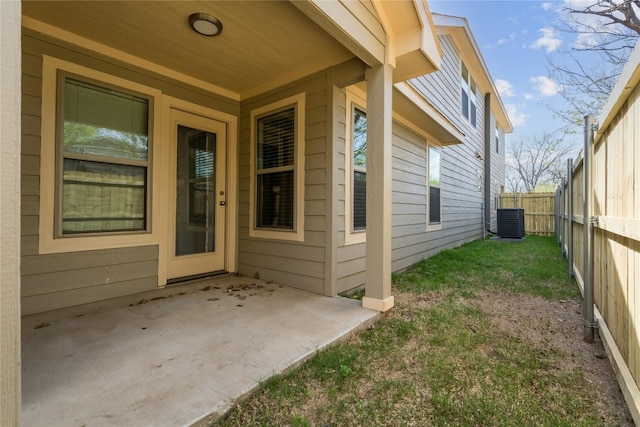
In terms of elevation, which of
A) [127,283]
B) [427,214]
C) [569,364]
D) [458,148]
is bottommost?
[569,364]

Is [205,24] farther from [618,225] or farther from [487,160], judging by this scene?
[487,160]

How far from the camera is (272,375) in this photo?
70.0 inches

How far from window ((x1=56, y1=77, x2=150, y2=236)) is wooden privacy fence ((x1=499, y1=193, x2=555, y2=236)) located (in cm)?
1301

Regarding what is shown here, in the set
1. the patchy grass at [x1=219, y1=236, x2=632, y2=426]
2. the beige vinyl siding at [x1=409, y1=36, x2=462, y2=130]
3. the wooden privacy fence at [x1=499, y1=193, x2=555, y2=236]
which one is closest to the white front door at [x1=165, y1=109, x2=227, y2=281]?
the patchy grass at [x1=219, y1=236, x2=632, y2=426]

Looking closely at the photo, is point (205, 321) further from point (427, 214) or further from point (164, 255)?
point (427, 214)

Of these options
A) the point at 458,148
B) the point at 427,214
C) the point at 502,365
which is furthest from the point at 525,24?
the point at 502,365

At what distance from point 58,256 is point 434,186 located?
600 cm

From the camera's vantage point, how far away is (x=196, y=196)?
12.7 feet

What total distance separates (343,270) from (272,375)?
1789 mm

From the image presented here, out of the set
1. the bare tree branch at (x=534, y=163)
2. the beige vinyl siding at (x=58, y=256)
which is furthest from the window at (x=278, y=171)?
the bare tree branch at (x=534, y=163)

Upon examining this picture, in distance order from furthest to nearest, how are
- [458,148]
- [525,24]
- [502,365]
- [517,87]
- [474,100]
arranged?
[517,87], [525,24], [474,100], [458,148], [502,365]

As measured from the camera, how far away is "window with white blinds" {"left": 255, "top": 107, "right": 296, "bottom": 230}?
12.0 ft

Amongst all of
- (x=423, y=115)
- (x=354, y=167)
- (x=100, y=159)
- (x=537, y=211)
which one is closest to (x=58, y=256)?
(x=100, y=159)

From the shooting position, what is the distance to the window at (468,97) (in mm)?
8281
